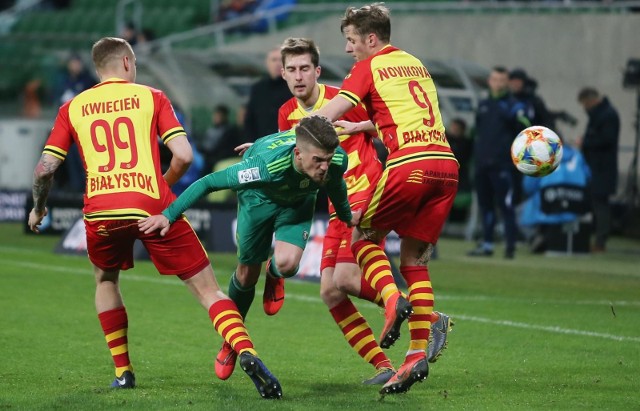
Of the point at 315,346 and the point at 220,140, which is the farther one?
the point at 220,140

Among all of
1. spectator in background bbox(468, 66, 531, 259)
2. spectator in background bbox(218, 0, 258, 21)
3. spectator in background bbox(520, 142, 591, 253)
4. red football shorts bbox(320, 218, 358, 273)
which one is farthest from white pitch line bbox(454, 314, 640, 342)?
spectator in background bbox(218, 0, 258, 21)

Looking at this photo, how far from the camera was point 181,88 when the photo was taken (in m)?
19.2

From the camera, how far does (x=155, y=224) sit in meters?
6.70

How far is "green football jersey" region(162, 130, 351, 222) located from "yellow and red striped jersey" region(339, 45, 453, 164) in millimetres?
432

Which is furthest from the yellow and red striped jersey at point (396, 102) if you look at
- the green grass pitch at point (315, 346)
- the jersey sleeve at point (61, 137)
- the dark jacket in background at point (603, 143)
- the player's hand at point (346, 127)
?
the dark jacket in background at point (603, 143)

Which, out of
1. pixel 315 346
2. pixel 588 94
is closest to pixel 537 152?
pixel 315 346

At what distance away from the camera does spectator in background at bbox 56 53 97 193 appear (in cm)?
1794

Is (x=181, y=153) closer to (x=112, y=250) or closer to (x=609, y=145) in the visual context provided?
(x=112, y=250)

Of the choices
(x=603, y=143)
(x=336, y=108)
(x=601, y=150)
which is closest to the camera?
(x=336, y=108)

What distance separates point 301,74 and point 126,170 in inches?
60.5

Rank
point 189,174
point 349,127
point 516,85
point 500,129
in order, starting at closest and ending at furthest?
point 349,127
point 500,129
point 516,85
point 189,174

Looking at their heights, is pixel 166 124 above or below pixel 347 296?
above

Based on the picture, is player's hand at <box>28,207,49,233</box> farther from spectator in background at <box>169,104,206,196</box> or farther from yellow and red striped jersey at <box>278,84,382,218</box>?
spectator in background at <box>169,104,206,196</box>

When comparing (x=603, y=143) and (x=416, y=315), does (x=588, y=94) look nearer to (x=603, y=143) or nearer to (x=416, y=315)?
(x=603, y=143)
